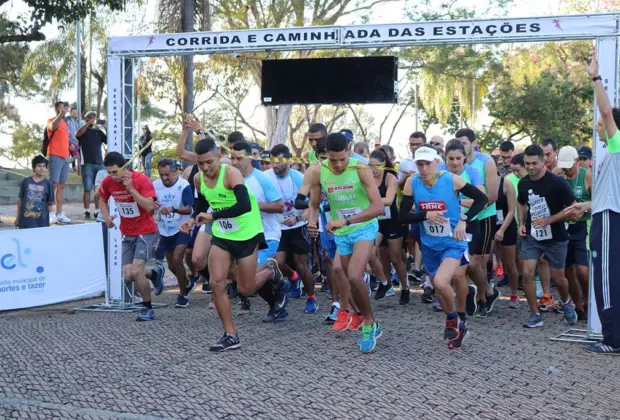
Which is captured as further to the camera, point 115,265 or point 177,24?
point 177,24

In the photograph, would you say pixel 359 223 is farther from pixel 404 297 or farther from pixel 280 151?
pixel 404 297

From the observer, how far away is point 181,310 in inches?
420

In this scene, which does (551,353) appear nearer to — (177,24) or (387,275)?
(387,275)

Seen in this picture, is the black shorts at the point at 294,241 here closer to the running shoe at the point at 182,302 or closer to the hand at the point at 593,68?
the running shoe at the point at 182,302

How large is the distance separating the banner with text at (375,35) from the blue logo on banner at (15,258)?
2805mm

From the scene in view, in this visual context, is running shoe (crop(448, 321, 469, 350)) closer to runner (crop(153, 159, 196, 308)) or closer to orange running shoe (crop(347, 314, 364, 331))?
orange running shoe (crop(347, 314, 364, 331))

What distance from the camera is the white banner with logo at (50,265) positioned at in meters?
10.6

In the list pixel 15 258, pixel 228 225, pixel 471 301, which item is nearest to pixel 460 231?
pixel 471 301

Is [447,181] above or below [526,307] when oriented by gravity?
above

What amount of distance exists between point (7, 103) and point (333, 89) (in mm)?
46782

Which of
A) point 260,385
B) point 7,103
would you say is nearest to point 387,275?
point 260,385

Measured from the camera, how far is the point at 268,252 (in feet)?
31.7

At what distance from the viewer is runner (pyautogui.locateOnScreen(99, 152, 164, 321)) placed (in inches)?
386

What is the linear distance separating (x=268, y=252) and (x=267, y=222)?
1.25 feet
